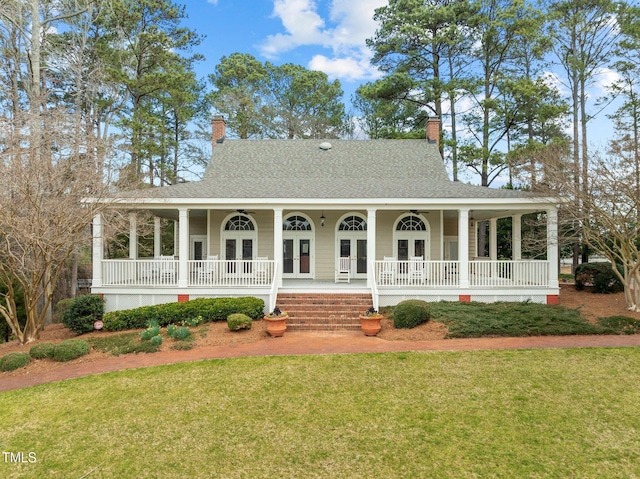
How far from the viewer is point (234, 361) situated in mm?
7590

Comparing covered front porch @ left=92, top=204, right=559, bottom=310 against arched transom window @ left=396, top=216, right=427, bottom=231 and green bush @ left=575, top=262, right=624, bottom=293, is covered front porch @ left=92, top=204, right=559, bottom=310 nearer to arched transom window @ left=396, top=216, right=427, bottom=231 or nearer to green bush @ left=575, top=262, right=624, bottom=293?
arched transom window @ left=396, top=216, right=427, bottom=231

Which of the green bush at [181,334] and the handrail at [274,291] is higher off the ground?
the handrail at [274,291]

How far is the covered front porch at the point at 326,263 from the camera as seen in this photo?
1181cm

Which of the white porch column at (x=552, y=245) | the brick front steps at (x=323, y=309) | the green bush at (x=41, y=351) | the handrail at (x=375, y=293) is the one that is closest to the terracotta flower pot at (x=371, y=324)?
the brick front steps at (x=323, y=309)

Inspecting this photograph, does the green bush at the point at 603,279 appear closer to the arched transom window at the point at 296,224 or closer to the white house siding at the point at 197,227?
the arched transom window at the point at 296,224

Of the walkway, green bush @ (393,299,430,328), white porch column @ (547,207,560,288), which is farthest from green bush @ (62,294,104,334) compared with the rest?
white porch column @ (547,207,560,288)

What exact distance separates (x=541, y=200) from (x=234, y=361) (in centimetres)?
1037

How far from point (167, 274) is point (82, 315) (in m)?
2.68

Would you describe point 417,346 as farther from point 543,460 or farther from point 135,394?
point 135,394

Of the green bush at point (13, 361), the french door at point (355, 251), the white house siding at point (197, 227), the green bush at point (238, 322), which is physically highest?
the white house siding at point (197, 227)

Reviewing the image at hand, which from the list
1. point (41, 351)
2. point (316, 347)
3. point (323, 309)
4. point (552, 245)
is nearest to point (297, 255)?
point (323, 309)

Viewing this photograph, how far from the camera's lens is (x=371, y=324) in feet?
31.4

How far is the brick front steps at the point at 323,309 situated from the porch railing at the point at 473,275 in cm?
119

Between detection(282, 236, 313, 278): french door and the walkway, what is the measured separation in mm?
5541
